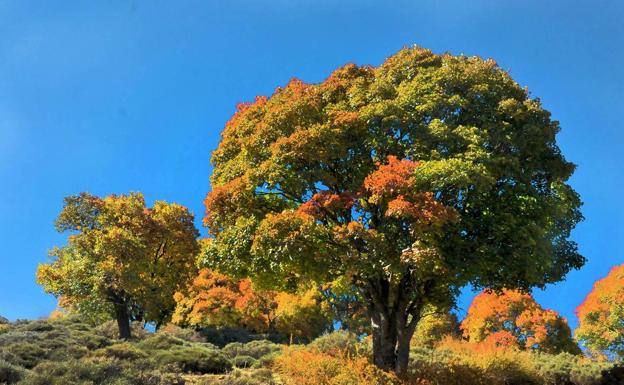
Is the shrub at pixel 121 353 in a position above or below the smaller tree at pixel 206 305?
below

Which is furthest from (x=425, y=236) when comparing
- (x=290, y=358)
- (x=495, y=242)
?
(x=290, y=358)

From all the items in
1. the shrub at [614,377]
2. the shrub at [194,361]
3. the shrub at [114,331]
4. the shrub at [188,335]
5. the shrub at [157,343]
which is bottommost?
the shrub at [614,377]

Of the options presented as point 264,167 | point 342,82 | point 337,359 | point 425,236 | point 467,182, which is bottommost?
point 337,359

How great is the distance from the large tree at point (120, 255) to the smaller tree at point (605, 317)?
35.6m

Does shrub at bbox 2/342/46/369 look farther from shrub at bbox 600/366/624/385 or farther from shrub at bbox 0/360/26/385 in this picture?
shrub at bbox 600/366/624/385

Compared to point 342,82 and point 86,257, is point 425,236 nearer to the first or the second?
point 342,82

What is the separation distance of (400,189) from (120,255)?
2094 centimetres

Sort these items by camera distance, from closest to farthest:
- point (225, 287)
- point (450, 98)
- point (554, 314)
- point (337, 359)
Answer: point (337, 359), point (450, 98), point (554, 314), point (225, 287)

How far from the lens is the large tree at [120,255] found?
29.2 metres

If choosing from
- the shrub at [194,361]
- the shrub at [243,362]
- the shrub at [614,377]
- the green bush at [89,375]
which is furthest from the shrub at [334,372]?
the shrub at [614,377]

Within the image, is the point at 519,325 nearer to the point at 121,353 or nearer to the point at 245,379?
the point at 245,379

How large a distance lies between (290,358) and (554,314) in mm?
32690

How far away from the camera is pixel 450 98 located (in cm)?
1608

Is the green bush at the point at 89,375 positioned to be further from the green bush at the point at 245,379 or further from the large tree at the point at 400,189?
the large tree at the point at 400,189
